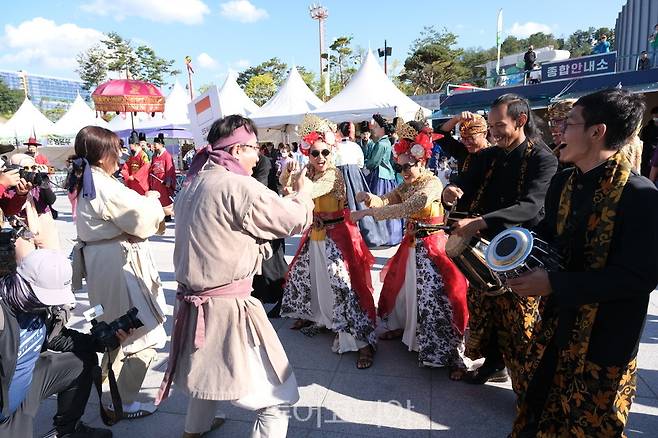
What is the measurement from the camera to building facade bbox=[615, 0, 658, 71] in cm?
2272

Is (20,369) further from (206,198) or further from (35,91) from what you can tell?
(35,91)

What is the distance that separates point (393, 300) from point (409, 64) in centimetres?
4219

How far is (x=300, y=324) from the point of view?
400cm

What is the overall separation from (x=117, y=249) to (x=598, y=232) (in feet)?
8.15

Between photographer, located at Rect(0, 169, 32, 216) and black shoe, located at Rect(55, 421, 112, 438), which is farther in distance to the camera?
photographer, located at Rect(0, 169, 32, 216)

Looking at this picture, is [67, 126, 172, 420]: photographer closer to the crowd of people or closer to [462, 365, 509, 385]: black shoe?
the crowd of people

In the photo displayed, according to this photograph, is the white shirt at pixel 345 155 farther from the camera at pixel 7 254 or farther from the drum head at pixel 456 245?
the camera at pixel 7 254

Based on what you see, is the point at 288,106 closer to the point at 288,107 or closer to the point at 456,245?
the point at 288,107

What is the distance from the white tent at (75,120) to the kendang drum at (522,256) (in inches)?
867

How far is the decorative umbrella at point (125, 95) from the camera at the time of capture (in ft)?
34.1

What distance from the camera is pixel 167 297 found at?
4.98 m

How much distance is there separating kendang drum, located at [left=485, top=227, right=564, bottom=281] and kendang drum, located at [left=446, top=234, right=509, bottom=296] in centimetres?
22

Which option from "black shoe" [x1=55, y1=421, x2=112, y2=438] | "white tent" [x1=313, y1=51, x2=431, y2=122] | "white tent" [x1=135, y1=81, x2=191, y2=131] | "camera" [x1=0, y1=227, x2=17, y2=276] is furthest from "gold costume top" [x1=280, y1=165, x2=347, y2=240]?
"white tent" [x1=135, y1=81, x2=191, y2=131]

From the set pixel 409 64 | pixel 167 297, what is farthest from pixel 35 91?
pixel 167 297
